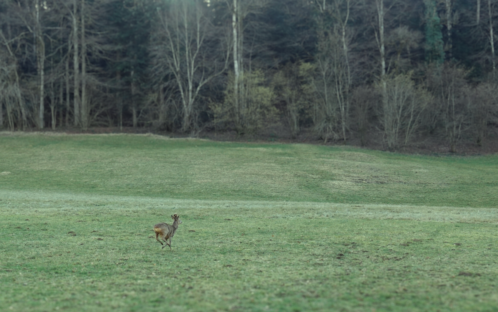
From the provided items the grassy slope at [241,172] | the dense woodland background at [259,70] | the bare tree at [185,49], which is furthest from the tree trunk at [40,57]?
the bare tree at [185,49]

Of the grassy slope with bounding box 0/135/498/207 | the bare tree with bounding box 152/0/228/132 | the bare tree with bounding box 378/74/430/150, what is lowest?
the grassy slope with bounding box 0/135/498/207

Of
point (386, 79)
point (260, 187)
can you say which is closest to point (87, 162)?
point (260, 187)

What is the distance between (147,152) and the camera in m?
36.2

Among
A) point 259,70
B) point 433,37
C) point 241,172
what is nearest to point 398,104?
point 259,70

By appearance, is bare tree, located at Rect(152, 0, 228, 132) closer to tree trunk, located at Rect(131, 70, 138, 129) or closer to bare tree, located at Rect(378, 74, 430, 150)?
tree trunk, located at Rect(131, 70, 138, 129)

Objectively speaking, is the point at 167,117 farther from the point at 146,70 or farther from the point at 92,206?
the point at 92,206

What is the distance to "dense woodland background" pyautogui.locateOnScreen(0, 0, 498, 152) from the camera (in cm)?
4672

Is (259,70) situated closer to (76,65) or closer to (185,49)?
(185,49)

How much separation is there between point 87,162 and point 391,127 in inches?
1002

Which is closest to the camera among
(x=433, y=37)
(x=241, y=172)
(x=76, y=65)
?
(x=241, y=172)

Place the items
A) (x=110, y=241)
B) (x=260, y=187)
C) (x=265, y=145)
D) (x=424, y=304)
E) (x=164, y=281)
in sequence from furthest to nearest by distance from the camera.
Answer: (x=265, y=145), (x=260, y=187), (x=110, y=241), (x=164, y=281), (x=424, y=304)

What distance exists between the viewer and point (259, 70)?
49.4 meters

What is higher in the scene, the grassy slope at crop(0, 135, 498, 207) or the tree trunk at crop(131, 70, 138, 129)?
the tree trunk at crop(131, 70, 138, 129)

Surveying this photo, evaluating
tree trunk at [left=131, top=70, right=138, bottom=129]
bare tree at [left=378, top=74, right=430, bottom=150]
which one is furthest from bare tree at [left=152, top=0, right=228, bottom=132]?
bare tree at [left=378, top=74, right=430, bottom=150]
